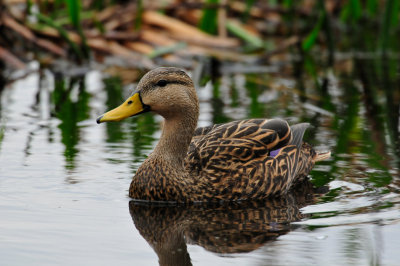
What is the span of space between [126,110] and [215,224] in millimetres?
1345

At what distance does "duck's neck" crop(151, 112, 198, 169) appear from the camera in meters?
6.90

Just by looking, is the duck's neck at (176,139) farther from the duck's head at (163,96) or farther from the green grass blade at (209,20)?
the green grass blade at (209,20)

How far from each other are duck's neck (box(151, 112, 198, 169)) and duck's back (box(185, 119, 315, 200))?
0.13 m

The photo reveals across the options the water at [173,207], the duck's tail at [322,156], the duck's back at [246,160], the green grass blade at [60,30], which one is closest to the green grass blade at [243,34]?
the green grass blade at [60,30]

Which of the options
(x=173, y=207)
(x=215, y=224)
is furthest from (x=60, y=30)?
(x=215, y=224)

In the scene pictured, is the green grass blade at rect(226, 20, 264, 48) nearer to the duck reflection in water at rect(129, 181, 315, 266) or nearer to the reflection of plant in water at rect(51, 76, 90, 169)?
the reflection of plant in water at rect(51, 76, 90, 169)

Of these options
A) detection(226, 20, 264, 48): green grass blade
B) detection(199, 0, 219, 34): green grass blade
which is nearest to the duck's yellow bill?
detection(199, 0, 219, 34): green grass blade

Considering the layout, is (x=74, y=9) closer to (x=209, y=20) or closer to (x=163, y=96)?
(x=209, y=20)

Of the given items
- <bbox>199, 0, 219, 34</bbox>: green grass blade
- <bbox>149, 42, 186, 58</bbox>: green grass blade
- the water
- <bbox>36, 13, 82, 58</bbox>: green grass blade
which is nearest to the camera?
the water

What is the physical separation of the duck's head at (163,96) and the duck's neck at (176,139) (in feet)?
0.18

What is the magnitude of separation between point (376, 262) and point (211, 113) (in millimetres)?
5352

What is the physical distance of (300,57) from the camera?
15703 mm

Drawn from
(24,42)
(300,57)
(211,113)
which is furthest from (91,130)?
(300,57)

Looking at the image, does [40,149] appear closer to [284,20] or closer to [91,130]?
[91,130]
